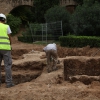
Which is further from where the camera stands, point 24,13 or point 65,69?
point 24,13

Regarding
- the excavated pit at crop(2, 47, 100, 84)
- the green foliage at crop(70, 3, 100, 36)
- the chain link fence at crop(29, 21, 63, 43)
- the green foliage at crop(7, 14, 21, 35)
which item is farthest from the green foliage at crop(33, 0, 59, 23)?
the excavated pit at crop(2, 47, 100, 84)

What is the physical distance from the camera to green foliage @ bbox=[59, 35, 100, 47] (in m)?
21.1

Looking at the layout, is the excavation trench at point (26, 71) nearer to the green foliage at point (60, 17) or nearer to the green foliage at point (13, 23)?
the green foliage at point (60, 17)

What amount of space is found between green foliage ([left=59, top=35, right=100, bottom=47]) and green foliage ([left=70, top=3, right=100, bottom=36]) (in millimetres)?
1920

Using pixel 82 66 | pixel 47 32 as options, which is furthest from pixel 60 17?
pixel 82 66

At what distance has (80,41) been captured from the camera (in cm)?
2206

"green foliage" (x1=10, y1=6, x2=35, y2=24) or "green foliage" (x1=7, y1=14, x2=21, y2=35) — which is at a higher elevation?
"green foliage" (x1=10, y1=6, x2=35, y2=24)

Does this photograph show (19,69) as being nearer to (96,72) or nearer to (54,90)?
(96,72)

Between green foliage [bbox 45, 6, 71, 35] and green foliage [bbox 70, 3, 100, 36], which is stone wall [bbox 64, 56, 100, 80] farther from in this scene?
green foliage [bbox 45, 6, 71, 35]

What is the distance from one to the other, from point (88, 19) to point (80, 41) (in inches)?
102

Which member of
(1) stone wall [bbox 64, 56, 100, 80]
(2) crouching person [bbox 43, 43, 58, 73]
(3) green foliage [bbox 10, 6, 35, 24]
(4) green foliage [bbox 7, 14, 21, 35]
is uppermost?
(3) green foliage [bbox 10, 6, 35, 24]

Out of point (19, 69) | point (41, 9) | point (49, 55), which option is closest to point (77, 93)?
point (49, 55)

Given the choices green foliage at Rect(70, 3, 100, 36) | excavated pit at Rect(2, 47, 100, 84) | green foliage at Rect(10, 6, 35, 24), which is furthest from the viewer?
green foliage at Rect(10, 6, 35, 24)

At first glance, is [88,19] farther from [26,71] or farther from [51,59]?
[51,59]
